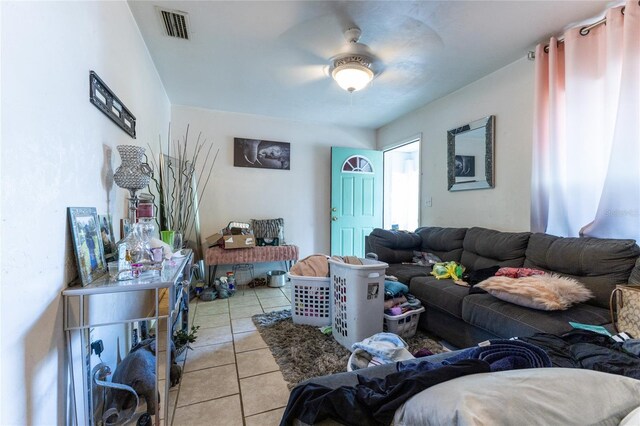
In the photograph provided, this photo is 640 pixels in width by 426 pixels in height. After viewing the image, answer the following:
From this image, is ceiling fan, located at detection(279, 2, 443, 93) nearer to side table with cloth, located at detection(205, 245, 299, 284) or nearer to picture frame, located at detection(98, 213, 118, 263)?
picture frame, located at detection(98, 213, 118, 263)

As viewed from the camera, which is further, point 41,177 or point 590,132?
point 590,132

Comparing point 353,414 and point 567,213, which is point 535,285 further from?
point 353,414

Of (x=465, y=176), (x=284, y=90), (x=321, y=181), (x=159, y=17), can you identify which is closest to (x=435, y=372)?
(x=159, y=17)

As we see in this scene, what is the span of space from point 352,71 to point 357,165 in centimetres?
211

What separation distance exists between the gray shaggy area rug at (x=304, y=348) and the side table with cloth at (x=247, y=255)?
3.56 feet

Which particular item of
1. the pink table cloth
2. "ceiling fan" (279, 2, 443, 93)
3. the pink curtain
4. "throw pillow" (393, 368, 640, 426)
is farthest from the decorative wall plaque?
the pink curtain

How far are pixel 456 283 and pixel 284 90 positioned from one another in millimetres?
2687

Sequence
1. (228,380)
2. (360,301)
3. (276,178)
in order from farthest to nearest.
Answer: (276,178) → (360,301) → (228,380)

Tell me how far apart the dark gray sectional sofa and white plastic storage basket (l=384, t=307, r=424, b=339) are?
0.41 feet

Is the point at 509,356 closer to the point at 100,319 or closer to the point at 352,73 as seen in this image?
the point at 100,319

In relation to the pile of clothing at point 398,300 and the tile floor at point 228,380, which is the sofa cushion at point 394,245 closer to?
the pile of clothing at point 398,300

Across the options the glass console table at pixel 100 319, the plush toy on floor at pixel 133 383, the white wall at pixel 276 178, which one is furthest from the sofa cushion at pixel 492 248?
the plush toy on floor at pixel 133 383

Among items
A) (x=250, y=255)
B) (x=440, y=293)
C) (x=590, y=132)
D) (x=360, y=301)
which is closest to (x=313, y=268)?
(x=360, y=301)

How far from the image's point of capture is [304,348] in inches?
80.0
